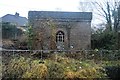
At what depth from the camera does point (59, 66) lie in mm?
7734

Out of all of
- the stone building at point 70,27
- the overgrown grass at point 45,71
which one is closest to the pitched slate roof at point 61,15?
the stone building at point 70,27

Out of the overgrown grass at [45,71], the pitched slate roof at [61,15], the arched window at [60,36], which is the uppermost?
the pitched slate roof at [61,15]

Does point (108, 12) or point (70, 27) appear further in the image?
point (108, 12)

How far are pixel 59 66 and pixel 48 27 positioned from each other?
754 cm

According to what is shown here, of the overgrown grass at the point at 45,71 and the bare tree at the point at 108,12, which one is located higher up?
the bare tree at the point at 108,12

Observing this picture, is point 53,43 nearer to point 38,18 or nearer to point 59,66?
point 38,18

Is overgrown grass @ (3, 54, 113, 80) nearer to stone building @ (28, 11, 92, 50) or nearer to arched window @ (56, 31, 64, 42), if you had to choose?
stone building @ (28, 11, 92, 50)

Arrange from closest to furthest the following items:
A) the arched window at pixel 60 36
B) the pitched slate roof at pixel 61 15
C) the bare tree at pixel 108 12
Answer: the pitched slate roof at pixel 61 15
the arched window at pixel 60 36
the bare tree at pixel 108 12

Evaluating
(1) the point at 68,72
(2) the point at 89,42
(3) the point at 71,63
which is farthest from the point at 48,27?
(1) the point at 68,72

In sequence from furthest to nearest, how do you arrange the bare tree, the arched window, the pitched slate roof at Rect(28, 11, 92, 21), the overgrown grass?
the bare tree
the arched window
the pitched slate roof at Rect(28, 11, 92, 21)
the overgrown grass

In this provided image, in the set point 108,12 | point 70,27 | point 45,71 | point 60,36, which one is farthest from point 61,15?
point 45,71

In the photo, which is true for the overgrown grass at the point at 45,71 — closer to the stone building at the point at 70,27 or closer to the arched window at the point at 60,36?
the stone building at the point at 70,27

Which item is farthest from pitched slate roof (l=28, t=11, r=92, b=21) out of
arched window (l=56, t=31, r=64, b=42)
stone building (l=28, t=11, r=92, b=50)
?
arched window (l=56, t=31, r=64, b=42)

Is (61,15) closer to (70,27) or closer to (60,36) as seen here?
(70,27)
